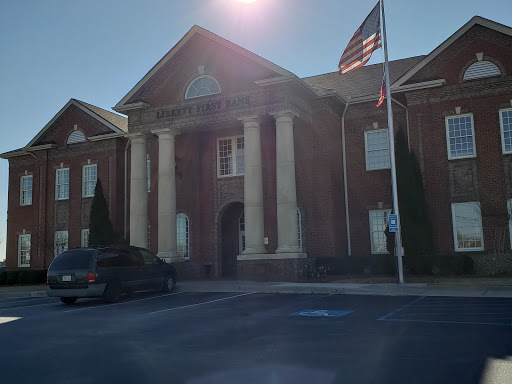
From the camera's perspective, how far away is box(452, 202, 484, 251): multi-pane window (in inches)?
928

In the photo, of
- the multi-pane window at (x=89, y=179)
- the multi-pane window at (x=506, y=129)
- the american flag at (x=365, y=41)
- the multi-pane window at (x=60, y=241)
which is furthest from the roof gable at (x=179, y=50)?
the multi-pane window at (x=60, y=241)

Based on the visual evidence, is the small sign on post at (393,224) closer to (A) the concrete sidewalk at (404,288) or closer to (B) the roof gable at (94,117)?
(A) the concrete sidewalk at (404,288)

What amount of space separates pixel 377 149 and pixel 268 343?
19.1 meters

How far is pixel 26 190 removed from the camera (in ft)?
115

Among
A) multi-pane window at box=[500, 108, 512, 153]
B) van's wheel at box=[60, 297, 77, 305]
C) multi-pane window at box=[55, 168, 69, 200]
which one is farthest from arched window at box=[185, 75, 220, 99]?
multi-pane window at box=[500, 108, 512, 153]

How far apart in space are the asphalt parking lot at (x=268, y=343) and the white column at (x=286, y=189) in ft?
26.9

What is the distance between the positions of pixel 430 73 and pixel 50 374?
21722 millimetres

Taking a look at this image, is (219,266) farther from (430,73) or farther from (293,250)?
(430,73)

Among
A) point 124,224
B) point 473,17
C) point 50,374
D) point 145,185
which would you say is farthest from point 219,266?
point 50,374

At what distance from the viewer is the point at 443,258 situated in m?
22.1

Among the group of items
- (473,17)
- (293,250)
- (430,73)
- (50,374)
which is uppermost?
(473,17)

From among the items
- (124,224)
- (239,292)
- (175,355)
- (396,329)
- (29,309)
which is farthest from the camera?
(124,224)

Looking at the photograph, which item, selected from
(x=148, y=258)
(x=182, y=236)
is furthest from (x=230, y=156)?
(x=148, y=258)

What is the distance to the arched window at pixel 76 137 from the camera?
33.2 metres
